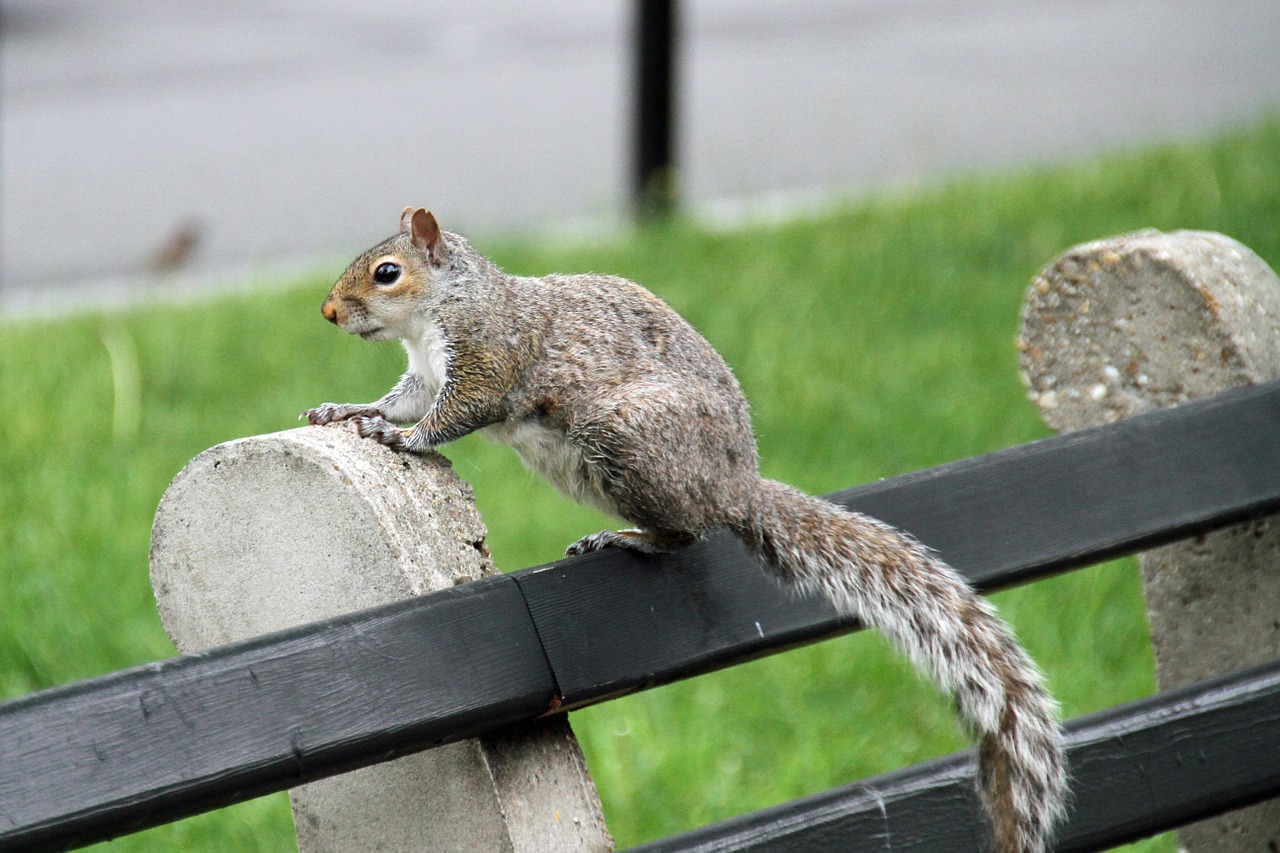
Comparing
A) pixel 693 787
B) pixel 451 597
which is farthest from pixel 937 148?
pixel 451 597

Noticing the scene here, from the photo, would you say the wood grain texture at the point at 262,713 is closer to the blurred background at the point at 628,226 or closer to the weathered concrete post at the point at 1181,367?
the blurred background at the point at 628,226

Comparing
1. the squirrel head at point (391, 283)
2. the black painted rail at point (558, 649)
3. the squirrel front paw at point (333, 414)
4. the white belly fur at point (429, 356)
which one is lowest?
the black painted rail at point (558, 649)

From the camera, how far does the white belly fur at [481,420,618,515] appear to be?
5.41 feet

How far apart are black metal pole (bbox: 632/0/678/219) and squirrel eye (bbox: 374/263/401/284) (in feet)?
12.8

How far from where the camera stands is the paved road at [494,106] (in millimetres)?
6531

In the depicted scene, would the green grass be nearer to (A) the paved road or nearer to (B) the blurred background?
(B) the blurred background

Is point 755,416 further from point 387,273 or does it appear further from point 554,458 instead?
point 387,273

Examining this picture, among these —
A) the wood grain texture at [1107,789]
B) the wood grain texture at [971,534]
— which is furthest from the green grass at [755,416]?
the wood grain texture at [1107,789]

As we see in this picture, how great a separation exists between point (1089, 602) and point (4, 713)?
2.58m

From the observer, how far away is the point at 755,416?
1.92 m

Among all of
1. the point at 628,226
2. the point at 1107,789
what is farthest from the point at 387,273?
the point at 628,226

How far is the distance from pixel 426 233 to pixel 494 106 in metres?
6.89

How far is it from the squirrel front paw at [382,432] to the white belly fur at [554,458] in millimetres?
145

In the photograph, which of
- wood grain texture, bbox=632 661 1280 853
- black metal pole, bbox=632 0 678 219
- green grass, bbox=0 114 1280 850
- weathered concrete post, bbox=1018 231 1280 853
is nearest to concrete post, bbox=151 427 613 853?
wood grain texture, bbox=632 661 1280 853
